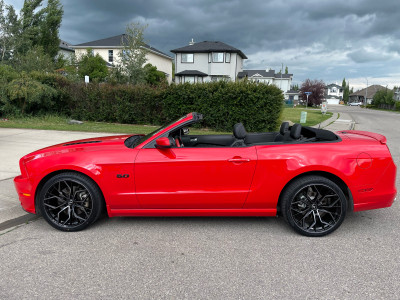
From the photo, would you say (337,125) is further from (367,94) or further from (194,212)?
(367,94)

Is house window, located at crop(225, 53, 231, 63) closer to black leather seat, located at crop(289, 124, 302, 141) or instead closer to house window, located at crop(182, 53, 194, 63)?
house window, located at crop(182, 53, 194, 63)

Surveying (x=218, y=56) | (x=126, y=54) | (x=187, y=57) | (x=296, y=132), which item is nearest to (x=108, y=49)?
(x=187, y=57)

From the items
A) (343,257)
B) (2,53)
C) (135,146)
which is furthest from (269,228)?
(2,53)

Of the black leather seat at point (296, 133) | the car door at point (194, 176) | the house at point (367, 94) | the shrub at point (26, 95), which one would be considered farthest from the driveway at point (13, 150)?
the house at point (367, 94)

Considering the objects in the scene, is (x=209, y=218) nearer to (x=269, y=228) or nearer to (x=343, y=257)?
(x=269, y=228)

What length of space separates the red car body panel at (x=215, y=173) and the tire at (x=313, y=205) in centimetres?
11

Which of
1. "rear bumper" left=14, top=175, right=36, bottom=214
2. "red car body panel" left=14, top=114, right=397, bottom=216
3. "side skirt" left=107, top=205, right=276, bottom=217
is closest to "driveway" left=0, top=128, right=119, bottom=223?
"rear bumper" left=14, top=175, right=36, bottom=214

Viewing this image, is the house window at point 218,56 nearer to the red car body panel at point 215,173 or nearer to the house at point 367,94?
the red car body panel at point 215,173

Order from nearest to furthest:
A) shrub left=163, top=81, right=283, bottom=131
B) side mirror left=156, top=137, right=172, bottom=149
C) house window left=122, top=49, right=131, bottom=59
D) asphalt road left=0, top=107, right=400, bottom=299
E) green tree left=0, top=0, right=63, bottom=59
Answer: asphalt road left=0, top=107, right=400, bottom=299
side mirror left=156, top=137, right=172, bottom=149
shrub left=163, top=81, right=283, bottom=131
house window left=122, top=49, right=131, bottom=59
green tree left=0, top=0, right=63, bottom=59

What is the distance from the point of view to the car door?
3.31 metres

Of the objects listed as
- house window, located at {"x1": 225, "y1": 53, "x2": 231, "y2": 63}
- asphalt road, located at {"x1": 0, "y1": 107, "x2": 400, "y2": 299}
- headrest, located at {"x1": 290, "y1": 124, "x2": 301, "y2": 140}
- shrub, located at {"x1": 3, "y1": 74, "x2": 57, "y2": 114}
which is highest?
house window, located at {"x1": 225, "y1": 53, "x2": 231, "y2": 63}

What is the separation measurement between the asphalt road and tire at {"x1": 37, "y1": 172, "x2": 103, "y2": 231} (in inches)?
5.8

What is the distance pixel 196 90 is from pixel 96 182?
34.5ft

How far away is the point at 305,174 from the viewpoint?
3.39 m
